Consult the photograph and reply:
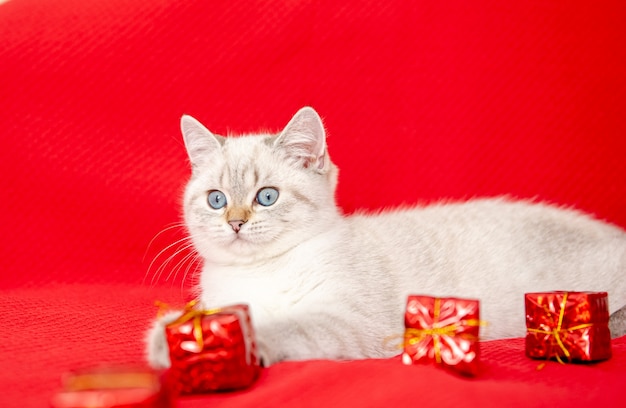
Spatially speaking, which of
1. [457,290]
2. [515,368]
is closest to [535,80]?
[457,290]

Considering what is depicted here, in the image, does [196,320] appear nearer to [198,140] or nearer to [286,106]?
[198,140]

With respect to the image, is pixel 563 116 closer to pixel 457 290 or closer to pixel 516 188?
pixel 516 188

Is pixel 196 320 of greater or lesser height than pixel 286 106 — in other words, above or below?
below

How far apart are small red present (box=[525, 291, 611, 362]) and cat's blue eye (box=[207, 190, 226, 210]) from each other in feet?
2.99

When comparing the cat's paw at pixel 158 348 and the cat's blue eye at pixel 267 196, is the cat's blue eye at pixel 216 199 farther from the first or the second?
the cat's paw at pixel 158 348

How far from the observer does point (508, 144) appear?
2.54 meters

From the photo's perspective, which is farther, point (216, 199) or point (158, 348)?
point (216, 199)

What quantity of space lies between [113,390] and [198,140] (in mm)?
1104

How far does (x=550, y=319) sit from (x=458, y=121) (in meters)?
1.24

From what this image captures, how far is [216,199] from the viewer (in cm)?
188

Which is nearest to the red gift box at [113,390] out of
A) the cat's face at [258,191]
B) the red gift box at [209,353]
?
the red gift box at [209,353]

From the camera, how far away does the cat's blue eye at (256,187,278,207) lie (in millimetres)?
1827

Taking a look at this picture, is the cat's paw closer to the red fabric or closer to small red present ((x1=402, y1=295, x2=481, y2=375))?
small red present ((x1=402, y1=295, x2=481, y2=375))

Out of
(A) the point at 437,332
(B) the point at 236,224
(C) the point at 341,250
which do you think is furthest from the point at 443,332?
(B) the point at 236,224
